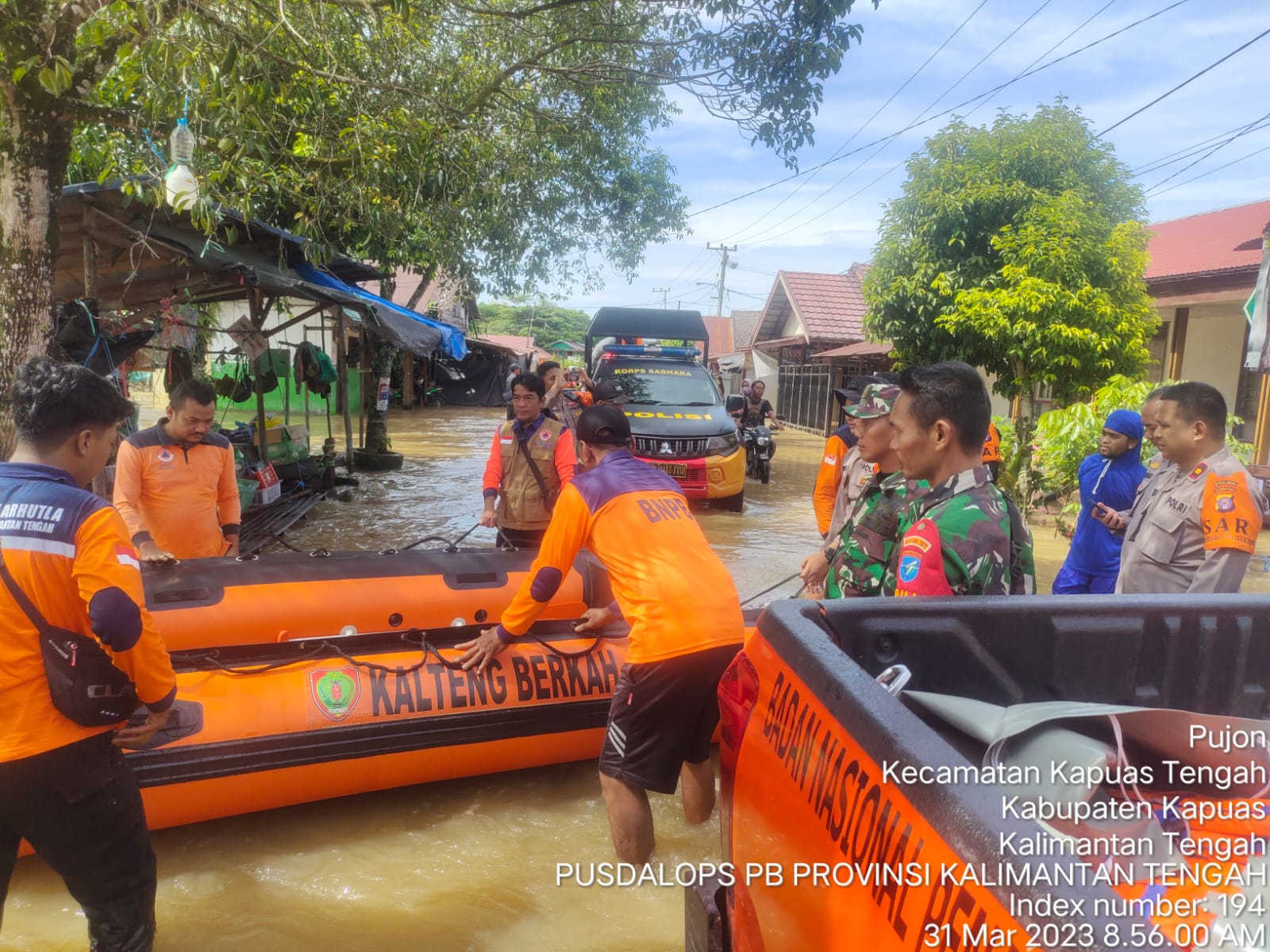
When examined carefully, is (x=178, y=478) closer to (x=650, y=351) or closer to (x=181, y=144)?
(x=181, y=144)

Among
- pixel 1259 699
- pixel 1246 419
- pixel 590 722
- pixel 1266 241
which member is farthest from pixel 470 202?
pixel 1246 419

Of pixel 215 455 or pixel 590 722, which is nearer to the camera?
pixel 590 722

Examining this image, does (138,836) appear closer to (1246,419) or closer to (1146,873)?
(1146,873)

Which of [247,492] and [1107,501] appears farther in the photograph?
[247,492]

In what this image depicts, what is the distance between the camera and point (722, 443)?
10047mm

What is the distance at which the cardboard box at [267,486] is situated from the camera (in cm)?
880

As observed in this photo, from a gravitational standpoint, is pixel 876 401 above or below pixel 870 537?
above

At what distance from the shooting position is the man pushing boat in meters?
2.80

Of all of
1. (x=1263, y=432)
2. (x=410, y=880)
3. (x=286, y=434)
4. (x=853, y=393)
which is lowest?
(x=410, y=880)

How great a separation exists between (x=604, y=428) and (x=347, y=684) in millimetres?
1540

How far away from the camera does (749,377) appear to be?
33719 mm

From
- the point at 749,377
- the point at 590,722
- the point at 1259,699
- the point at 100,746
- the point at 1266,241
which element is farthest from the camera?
the point at 749,377

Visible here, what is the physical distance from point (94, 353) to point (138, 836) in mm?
4515

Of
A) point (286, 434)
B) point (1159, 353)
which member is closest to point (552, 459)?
point (286, 434)
